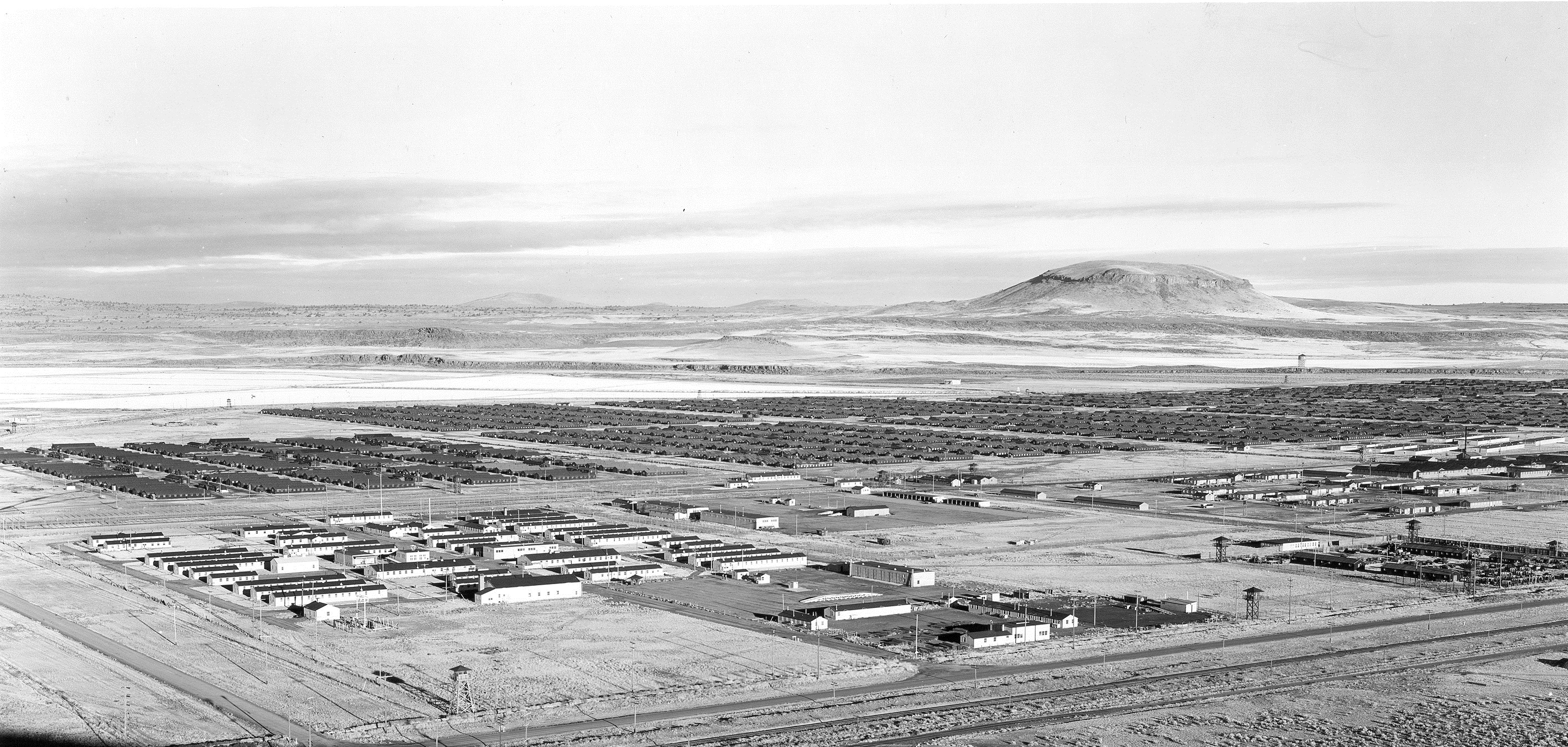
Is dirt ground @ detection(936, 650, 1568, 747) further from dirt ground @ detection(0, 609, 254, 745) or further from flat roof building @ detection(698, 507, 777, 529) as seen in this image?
flat roof building @ detection(698, 507, 777, 529)

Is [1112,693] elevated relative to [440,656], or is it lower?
lower

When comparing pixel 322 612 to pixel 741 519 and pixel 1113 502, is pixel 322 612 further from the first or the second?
pixel 1113 502

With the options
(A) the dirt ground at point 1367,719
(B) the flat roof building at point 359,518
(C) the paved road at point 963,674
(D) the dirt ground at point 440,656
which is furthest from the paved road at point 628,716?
(B) the flat roof building at point 359,518

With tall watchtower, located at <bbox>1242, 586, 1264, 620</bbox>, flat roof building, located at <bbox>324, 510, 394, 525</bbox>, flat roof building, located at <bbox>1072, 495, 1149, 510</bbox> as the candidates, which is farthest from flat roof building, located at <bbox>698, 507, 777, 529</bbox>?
tall watchtower, located at <bbox>1242, 586, 1264, 620</bbox>

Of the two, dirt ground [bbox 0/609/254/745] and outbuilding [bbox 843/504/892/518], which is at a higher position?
outbuilding [bbox 843/504/892/518]

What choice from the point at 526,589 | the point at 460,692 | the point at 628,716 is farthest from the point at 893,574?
the point at 460,692

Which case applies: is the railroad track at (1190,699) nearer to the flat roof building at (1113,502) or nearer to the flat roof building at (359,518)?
the flat roof building at (1113,502)

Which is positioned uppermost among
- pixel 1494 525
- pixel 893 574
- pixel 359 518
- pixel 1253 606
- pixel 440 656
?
pixel 359 518

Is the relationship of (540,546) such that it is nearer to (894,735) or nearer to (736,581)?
(736,581)
